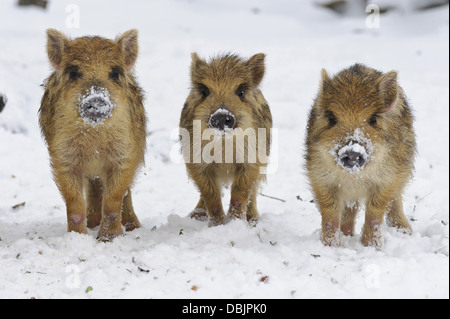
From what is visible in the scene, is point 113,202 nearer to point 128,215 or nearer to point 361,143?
point 128,215

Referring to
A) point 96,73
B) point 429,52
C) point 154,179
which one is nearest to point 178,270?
point 96,73

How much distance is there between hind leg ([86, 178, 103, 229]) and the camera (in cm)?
652

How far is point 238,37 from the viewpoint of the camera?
1594 centimetres

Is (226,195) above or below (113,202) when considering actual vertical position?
below

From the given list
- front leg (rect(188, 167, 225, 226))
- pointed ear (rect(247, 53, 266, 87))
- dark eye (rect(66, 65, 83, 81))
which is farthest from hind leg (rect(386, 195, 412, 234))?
dark eye (rect(66, 65, 83, 81))

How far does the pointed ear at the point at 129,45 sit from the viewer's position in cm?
587

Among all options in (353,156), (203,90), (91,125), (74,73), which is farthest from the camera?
(203,90)

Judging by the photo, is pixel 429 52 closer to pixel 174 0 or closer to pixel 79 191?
pixel 174 0

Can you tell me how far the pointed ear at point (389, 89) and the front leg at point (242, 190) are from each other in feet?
5.46

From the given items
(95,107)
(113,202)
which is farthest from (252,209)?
(95,107)

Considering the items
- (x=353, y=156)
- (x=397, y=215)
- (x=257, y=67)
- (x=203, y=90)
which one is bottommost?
(x=397, y=215)

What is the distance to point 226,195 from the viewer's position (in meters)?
8.59

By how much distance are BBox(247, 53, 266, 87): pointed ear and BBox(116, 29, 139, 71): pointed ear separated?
117 centimetres

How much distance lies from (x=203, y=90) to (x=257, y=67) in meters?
0.65
